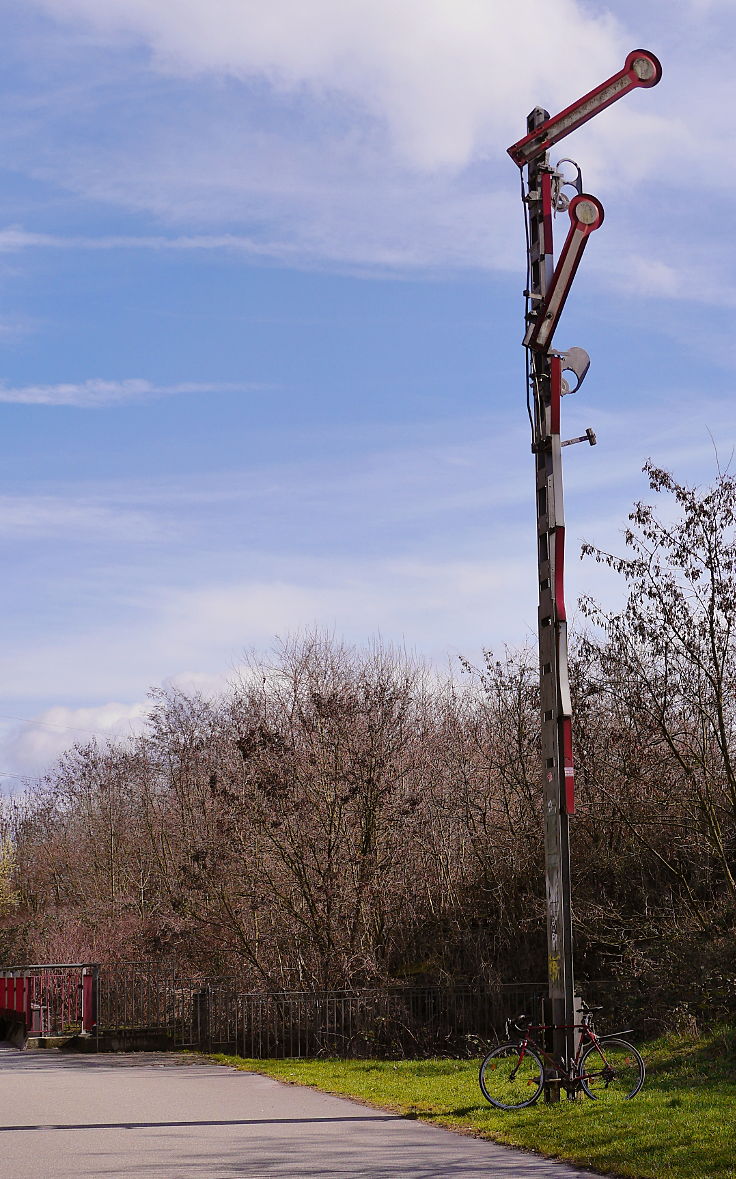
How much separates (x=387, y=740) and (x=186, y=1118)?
39.2 feet

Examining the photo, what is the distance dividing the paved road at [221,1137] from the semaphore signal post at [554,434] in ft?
7.16

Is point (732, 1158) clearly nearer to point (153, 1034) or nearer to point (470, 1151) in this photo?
point (470, 1151)

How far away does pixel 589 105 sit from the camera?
12.4 metres

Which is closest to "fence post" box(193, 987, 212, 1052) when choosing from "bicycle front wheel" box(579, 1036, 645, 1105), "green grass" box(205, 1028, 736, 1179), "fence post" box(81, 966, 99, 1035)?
"fence post" box(81, 966, 99, 1035)

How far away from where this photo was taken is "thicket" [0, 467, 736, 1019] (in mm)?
16875

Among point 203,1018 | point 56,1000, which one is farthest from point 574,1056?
point 56,1000

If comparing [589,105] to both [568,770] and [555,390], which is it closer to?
[555,390]

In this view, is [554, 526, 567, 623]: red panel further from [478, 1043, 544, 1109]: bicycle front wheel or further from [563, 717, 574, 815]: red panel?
[478, 1043, 544, 1109]: bicycle front wheel

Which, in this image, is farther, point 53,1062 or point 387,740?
point 387,740

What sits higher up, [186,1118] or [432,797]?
[432,797]

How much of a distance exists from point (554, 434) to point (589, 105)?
346cm

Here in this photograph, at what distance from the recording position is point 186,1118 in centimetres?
1196

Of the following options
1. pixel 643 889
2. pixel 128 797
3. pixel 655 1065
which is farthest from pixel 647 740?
pixel 128 797

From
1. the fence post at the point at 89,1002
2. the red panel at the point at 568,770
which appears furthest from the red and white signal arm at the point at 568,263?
the fence post at the point at 89,1002
